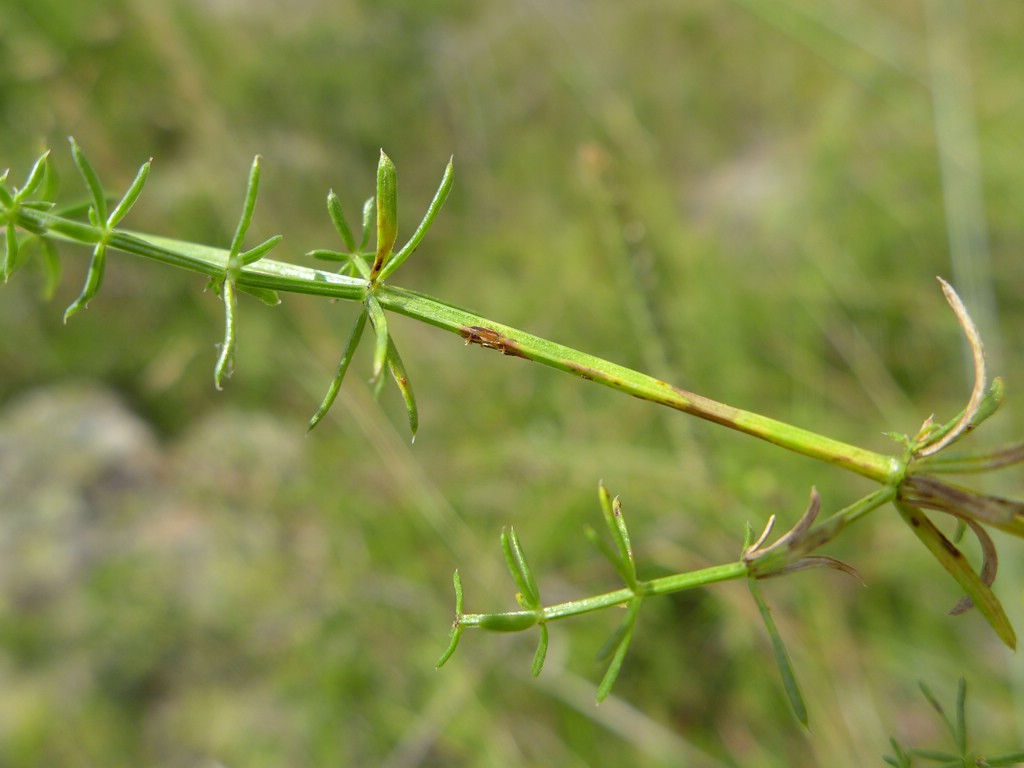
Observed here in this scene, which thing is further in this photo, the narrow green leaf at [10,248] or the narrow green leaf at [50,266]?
the narrow green leaf at [50,266]

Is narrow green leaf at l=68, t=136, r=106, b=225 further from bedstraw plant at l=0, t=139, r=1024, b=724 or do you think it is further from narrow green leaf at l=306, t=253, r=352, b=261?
narrow green leaf at l=306, t=253, r=352, b=261

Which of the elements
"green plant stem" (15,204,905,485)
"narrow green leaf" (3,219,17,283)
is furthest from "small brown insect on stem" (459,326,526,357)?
"narrow green leaf" (3,219,17,283)

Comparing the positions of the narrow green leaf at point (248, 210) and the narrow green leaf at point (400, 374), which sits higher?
the narrow green leaf at point (248, 210)

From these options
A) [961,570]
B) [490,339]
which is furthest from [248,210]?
[961,570]

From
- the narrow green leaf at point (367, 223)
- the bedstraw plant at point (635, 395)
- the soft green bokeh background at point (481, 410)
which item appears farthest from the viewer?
the soft green bokeh background at point (481, 410)

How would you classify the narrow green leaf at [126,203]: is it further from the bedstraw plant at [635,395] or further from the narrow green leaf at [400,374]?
the narrow green leaf at [400,374]

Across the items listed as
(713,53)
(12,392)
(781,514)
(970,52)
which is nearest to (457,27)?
(713,53)

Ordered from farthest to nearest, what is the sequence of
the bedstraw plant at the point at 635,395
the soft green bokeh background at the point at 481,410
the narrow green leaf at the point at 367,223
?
the soft green bokeh background at the point at 481,410, the narrow green leaf at the point at 367,223, the bedstraw plant at the point at 635,395

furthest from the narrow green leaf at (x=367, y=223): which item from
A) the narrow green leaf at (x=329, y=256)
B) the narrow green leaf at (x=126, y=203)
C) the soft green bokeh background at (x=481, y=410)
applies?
the soft green bokeh background at (x=481, y=410)
